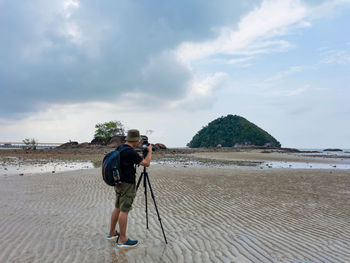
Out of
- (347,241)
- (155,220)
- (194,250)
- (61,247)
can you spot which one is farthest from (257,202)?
(61,247)

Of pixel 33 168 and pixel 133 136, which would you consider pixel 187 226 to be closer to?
pixel 133 136

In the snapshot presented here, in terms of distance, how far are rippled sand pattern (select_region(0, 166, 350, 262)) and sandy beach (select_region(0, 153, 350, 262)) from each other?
0.06 ft

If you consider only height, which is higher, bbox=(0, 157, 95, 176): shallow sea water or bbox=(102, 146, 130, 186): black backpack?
bbox=(102, 146, 130, 186): black backpack

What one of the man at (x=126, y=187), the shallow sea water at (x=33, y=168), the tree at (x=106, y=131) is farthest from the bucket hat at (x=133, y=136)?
the tree at (x=106, y=131)

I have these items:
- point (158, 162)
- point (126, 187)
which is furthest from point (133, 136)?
point (158, 162)

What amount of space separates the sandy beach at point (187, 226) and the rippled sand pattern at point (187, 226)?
2cm

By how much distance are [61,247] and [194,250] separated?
265 centimetres

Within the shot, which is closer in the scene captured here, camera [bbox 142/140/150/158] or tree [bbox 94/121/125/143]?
camera [bbox 142/140/150/158]

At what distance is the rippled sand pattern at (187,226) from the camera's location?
4.77 metres

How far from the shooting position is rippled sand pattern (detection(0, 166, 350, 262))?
4773 millimetres

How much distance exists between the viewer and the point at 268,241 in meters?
5.52

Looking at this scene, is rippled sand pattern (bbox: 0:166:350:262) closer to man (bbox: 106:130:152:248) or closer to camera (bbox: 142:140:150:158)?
man (bbox: 106:130:152:248)

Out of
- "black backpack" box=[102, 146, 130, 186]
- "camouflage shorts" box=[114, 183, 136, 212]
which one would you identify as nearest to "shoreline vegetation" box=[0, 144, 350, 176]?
"camouflage shorts" box=[114, 183, 136, 212]

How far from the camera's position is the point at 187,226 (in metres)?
6.46
